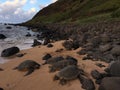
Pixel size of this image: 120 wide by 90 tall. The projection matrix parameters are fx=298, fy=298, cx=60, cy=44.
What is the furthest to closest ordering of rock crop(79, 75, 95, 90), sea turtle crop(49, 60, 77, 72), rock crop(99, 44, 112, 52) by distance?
1. rock crop(99, 44, 112, 52)
2. sea turtle crop(49, 60, 77, 72)
3. rock crop(79, 75, 95, 90)

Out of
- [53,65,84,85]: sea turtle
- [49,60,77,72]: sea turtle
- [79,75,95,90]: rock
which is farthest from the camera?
[49,60,77,72]: sea turtle

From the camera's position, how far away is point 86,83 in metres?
13.9

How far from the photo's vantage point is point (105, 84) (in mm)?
12805

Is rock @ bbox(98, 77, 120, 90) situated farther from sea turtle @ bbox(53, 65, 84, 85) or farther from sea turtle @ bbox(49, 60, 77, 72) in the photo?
sea turtle @ bbox(49, 60, 77, 72)

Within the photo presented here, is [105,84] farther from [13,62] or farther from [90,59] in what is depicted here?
[13,62]

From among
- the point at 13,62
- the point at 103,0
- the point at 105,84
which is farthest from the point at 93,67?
the point at 103,0

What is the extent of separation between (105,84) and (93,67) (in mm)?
3770

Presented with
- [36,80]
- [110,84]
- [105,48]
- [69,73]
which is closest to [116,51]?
[105,48]

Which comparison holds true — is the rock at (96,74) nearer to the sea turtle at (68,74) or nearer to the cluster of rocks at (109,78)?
the cluster of rocks at (109,78)

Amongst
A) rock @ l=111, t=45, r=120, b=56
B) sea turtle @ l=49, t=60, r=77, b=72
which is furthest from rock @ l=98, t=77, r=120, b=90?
rock @ l=111, t=45, r=120, b=56

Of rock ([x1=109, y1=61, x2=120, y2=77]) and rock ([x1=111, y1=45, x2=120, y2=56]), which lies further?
rock ([x1=111, y1=45, x2=120, y2=56])

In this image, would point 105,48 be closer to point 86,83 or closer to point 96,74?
point 96,74

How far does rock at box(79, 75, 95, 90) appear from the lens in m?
13.5

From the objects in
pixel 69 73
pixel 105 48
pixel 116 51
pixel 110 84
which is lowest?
pixel 105 48
